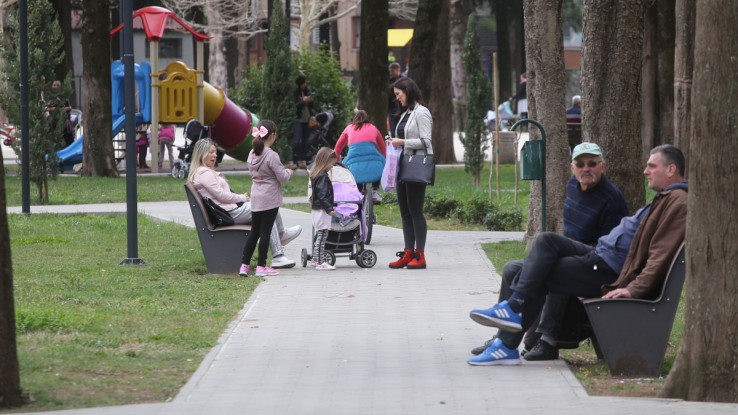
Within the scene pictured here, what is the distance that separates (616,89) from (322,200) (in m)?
3.06

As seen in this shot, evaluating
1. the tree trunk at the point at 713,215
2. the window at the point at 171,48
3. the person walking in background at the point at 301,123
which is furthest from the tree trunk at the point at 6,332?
the window at the point at 171,48

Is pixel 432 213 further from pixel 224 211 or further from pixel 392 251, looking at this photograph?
pixel 224 211

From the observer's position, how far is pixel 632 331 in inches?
269

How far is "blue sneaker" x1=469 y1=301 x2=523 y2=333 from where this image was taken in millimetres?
7059

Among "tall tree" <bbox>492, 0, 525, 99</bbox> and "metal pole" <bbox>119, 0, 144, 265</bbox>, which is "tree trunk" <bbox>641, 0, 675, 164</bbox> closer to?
"metal pole" <bbox>119, 0, 144, 265</bbox>

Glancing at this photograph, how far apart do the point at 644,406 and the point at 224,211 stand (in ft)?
20.1

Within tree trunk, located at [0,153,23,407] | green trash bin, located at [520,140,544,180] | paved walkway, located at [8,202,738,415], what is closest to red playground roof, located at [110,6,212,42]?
paved walkway, located at [8,202,738,415]

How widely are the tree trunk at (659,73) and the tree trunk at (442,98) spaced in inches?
189

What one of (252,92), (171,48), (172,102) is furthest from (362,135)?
(171,48)

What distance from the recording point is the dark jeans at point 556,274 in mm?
7082

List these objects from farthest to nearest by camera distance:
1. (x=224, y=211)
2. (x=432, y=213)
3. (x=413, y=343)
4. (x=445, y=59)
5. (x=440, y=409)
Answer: (x=445, y=59)
(x=432, y=213)
(x=224, y=211)
(x=413, y=343)
(x=440, y=409)

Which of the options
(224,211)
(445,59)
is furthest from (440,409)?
(445,59)

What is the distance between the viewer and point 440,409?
5922 mm

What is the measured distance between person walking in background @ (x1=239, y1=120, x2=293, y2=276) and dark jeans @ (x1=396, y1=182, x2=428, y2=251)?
Answer: 48.0 inches
